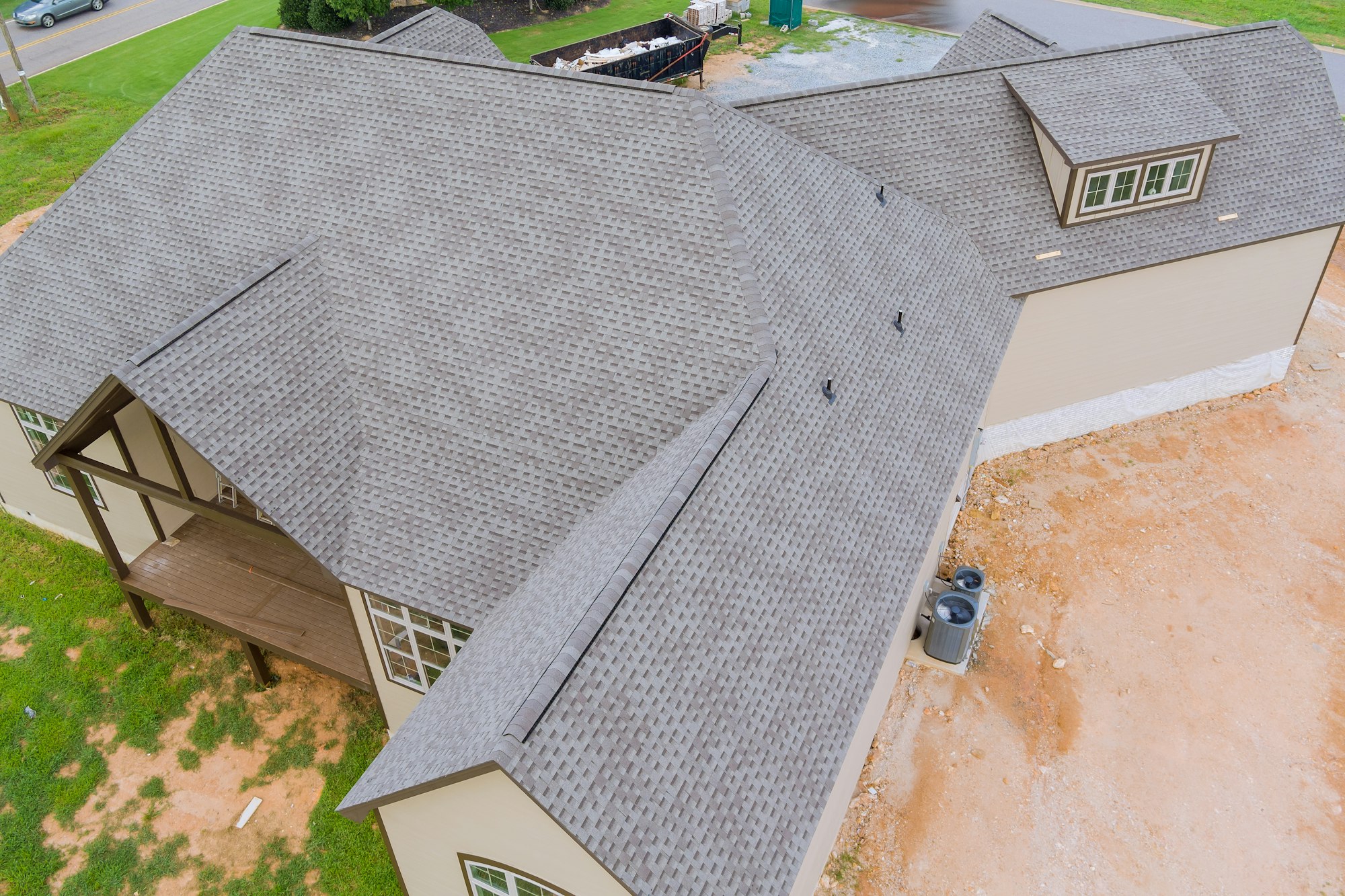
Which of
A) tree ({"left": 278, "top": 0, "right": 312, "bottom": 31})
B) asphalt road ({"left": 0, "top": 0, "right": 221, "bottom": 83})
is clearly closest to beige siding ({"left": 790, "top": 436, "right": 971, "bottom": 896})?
tree ({"left": 278, "top": 0, "right": 312, "bottom": 31})

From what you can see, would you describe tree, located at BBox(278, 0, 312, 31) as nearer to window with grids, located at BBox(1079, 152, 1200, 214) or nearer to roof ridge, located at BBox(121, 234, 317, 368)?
roof ridge, located at BBox(121, 234, 317, 368)

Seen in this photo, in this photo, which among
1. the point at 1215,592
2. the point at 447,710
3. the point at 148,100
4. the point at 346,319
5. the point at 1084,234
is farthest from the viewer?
the point at 148,100

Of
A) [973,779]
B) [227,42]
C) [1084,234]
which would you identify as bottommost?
[973,779]

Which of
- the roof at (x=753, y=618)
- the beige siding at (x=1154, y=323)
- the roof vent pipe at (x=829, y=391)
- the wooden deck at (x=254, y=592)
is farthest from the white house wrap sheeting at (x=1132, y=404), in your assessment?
the wooden deck at (x=254, y=592)

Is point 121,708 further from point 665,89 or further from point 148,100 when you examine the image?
point 148,100

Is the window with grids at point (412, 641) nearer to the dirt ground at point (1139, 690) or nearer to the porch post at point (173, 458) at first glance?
the porch post at point (173, 458)

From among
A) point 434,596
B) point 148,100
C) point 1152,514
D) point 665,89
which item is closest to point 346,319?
point 434,596

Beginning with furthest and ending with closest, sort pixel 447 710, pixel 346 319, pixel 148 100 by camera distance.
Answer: pixel 148 100, pixel 346 319, pixel 447 710
